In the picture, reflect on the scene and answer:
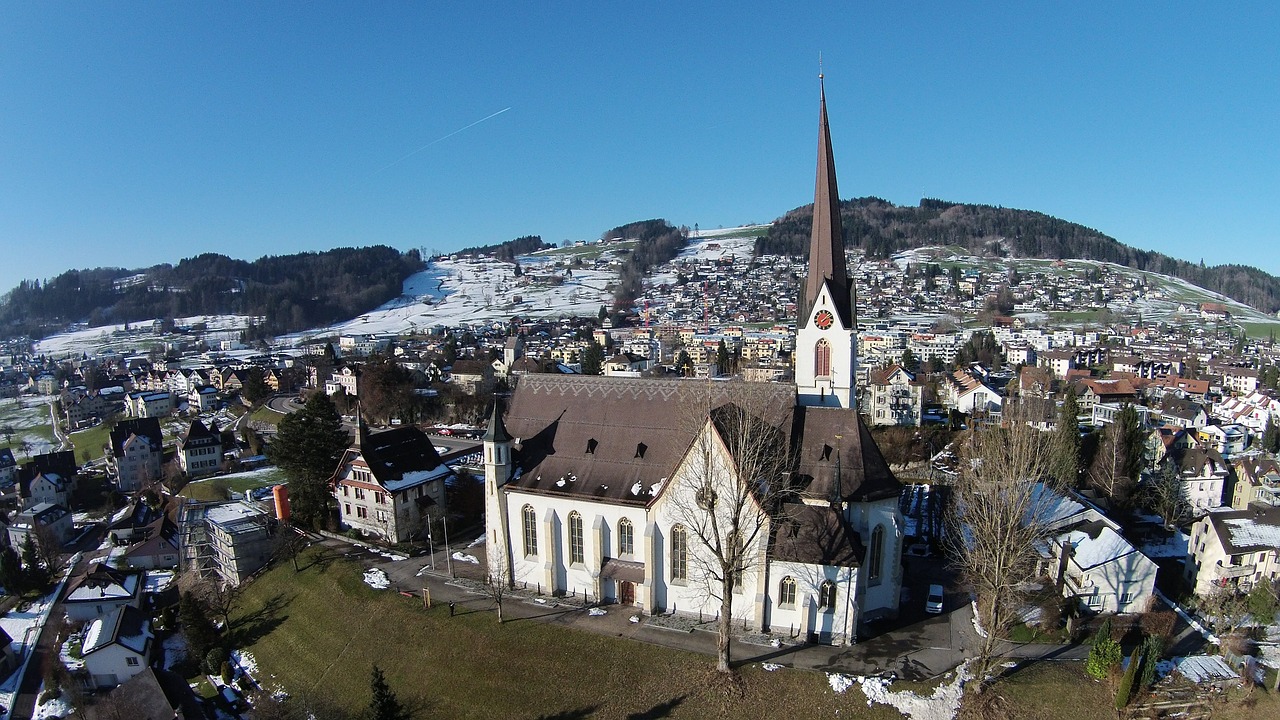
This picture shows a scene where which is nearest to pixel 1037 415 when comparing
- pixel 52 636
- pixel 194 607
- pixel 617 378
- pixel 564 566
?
pixel 617 378

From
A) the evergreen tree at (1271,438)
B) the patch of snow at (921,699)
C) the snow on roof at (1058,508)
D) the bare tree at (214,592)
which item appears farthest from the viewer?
the evergreen tree at (1271,438)

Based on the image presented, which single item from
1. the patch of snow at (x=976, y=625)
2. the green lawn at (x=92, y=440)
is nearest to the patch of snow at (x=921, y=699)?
the patch of snow at (x=976, y=625)

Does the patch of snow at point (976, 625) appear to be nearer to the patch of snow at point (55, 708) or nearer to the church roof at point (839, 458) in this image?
the church roof at point (839, 458)

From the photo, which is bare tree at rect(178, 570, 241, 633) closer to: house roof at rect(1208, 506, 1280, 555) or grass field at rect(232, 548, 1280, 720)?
grass field at rect(232, 548, 1280, 720)

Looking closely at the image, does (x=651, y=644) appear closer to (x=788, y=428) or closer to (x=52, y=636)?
(x=788, y=428)

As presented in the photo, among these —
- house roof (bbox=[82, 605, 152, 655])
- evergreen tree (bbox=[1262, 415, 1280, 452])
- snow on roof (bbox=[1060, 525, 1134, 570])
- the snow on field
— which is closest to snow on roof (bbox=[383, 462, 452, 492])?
house roof (bbox=[82, 605, 152, 655])

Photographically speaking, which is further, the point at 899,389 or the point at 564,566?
the point at 899,389

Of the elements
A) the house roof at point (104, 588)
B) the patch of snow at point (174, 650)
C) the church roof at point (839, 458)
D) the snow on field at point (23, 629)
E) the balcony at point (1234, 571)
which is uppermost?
the church roof at point (839, 458)
